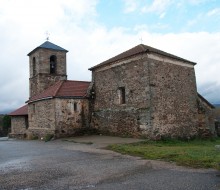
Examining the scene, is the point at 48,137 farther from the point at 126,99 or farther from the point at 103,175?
the point at 103,175

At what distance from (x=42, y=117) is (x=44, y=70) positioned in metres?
6.41

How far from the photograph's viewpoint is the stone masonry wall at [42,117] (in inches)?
771

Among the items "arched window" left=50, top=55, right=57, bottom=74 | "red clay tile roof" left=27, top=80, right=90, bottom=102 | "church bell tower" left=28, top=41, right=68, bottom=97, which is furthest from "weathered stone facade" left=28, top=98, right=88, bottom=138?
"arched window" left=50, top=55, right=57, bottom=74

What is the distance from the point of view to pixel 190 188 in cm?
579

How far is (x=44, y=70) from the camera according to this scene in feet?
85.0

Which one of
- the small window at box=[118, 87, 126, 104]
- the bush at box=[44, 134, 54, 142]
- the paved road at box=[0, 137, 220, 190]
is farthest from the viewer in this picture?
the bush at box=[44, 134, 54, 142]

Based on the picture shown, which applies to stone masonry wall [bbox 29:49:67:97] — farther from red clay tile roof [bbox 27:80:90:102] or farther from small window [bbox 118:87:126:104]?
small window [bbox 118:87:126:104]

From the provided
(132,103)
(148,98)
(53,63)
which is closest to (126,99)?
(132,103)

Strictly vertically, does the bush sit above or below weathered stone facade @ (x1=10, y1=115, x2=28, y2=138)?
below

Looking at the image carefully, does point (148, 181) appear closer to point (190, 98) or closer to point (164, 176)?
point (164, 176)

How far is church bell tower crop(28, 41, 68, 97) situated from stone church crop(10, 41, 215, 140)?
323 centimetres

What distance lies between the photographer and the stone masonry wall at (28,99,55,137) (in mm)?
19578

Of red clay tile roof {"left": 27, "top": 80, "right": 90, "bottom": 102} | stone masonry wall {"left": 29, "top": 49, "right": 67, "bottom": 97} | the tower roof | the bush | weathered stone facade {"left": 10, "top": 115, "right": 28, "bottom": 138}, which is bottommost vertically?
the bush

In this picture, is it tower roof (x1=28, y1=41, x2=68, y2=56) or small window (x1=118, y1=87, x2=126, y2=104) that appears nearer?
small window (x1=118, y1=87, x2=126, y2=104)
